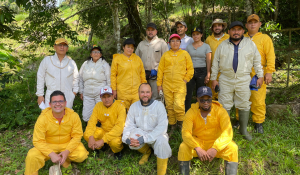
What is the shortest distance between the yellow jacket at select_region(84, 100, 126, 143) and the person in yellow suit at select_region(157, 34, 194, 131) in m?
1.06

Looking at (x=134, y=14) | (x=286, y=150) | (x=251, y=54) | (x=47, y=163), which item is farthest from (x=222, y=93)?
(x=134, y=14)

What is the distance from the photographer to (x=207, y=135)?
336cm

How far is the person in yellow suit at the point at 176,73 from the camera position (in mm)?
4169

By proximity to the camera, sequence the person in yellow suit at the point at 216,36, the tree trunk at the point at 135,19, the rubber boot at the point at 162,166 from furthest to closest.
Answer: the tree trunk at the point at 135,19 → the person in yellow suit at the point at 216,36 → the rubber boot at the point at 162,166

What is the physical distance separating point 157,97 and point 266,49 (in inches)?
97.3

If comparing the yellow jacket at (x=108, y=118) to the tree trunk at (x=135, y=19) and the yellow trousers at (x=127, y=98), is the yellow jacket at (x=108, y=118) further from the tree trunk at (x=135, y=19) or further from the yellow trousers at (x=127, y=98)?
the tree trunk at (x=135, y=19)

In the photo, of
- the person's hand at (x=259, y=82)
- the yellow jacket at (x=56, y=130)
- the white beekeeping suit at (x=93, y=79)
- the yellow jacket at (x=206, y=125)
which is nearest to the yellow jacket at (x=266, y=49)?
the person's hand at (x=259, y=82)

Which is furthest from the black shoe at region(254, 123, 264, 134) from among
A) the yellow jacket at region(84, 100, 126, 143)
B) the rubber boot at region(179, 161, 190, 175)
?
the yellow jacket at region(84, 100, 126, 143)

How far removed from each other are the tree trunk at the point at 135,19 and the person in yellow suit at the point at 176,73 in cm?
276

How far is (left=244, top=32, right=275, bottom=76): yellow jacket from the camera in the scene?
4.05 m

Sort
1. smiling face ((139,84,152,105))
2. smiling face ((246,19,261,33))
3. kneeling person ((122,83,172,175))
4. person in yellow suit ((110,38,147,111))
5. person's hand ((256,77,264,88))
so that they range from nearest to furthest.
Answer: kneeling person ((122,83,172,175)) → smiling face ((139,84,152,105)) → person's hand ((256,77,264,88)) → smiling face ((246,19,261,33)) → person in yellow suit ((110,38,147,111))

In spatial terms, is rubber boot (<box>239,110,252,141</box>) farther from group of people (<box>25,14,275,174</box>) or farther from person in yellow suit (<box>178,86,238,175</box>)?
person in yellow suit (<box>178,86,238,175</box>)

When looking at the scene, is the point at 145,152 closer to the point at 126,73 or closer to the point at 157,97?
the point at 157,97

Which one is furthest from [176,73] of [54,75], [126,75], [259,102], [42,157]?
[42,157]
